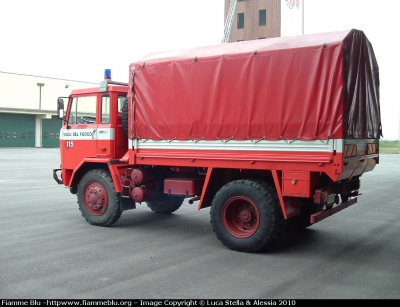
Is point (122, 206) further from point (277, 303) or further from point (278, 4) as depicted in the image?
point (278, 4)

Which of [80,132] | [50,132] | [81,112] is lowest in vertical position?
[80,132]

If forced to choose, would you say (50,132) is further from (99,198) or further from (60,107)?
(99,198)

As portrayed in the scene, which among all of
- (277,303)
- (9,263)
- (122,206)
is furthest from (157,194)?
(277,303)

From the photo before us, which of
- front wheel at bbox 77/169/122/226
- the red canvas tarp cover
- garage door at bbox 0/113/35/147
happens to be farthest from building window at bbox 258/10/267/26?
front wheel at bbox 77/169/122/226

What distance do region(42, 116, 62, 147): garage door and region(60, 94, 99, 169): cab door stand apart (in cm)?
4793

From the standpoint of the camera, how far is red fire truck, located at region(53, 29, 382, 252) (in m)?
6.91

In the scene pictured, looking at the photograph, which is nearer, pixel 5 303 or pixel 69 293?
pixel 5 303

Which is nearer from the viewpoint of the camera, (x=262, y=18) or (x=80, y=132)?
(x=80, y=132)

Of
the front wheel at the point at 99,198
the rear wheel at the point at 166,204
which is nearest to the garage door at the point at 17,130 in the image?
the rear wheel at the point at 166,204

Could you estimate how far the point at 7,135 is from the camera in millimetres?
51812

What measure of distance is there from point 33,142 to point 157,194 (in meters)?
49.2

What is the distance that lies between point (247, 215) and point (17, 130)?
50192 mm

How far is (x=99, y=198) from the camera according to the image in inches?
365

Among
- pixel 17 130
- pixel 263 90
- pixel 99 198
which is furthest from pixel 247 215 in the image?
pixel 17 130
